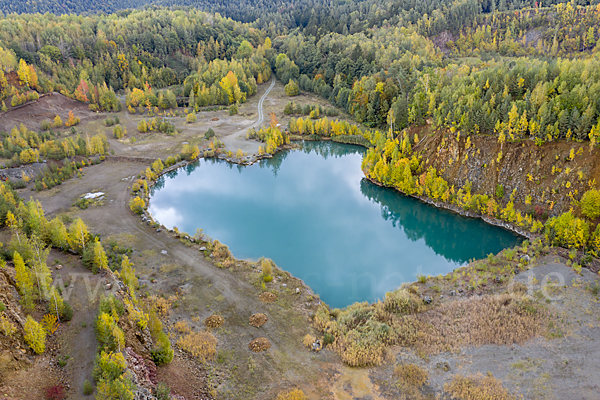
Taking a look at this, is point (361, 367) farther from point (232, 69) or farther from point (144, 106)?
point (232, 69)

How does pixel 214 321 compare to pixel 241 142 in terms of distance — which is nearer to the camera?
pixel 214 321

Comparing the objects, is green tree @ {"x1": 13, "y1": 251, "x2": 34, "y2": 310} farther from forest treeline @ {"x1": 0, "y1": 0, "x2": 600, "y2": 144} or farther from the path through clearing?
the path through clearing

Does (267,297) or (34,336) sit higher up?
(34,336)

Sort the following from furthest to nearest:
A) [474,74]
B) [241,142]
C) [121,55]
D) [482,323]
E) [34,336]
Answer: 1. [121,55]
2. [241,142]
3. [474,74]
4. [482,323]
5. [34,336]

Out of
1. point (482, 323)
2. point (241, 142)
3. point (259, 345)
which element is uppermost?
point (241, 142)

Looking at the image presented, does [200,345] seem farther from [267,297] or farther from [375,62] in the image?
[375,62]

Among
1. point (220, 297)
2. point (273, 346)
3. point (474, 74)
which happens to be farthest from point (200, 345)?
point (474, 74)

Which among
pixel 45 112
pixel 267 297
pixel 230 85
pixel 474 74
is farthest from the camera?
pixel 230 85

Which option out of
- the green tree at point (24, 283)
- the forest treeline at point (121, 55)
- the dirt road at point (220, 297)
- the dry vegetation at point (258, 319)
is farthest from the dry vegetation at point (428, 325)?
the forest treeline at point (121, 55)

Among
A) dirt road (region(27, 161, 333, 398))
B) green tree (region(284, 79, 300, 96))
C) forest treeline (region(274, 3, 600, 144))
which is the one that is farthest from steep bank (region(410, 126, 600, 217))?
green tree (region(284, 79, 300, 96))

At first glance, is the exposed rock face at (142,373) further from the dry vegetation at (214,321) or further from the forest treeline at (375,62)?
the forest treeline at (375,62)
